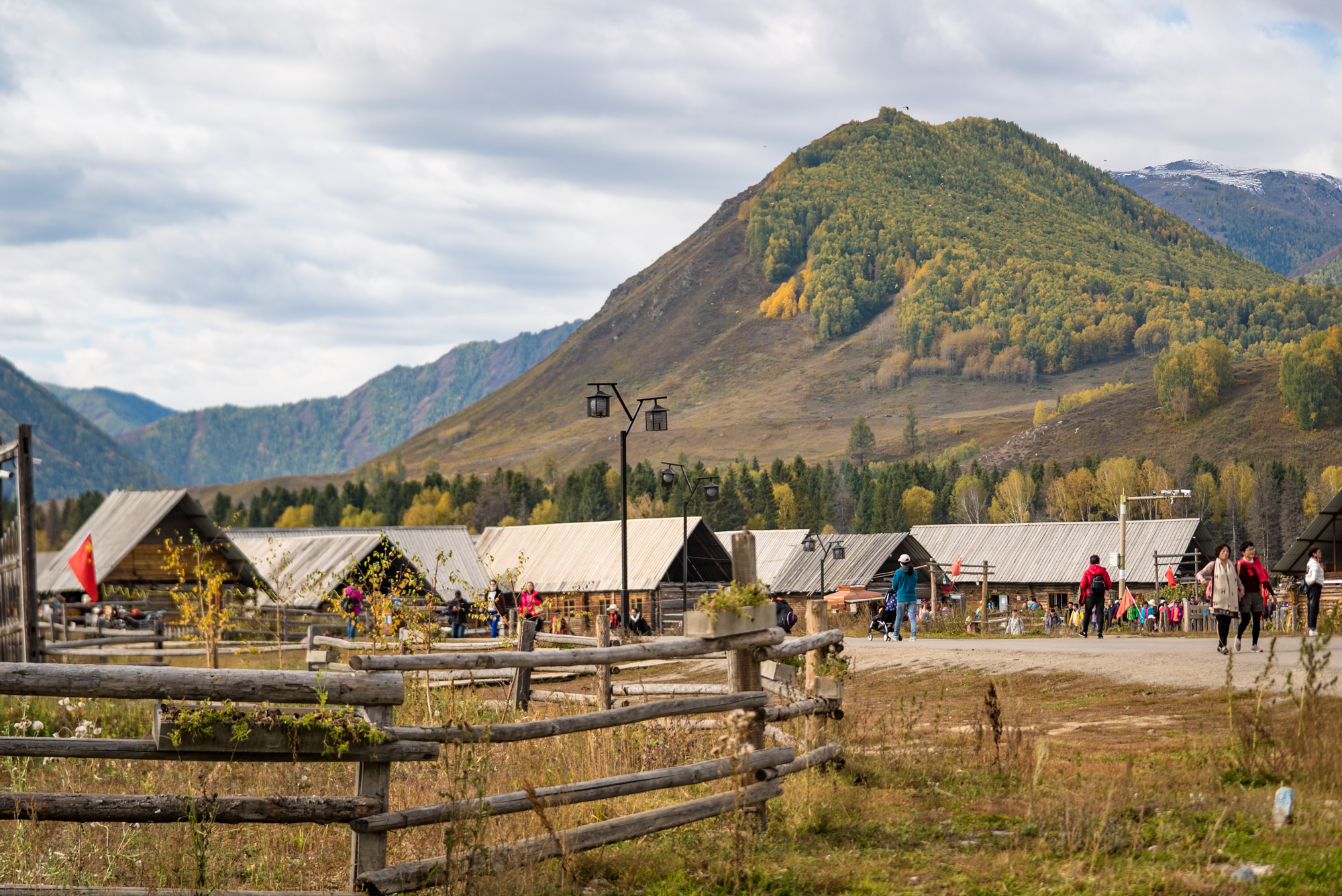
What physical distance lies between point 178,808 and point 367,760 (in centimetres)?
95

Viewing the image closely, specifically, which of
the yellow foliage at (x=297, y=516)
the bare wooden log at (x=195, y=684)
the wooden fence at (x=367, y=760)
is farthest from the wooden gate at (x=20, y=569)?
the yellow foliage at (x=297, y=516)

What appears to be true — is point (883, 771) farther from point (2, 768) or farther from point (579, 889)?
point (2, 768)

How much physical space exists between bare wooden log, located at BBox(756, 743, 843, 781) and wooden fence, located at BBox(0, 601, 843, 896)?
0.90 ft

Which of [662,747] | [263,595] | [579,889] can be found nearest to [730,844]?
[579,889]

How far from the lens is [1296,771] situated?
29.6 ft

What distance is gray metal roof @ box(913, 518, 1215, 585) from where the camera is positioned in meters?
58.7

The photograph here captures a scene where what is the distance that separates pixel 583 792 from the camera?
7.33 meters

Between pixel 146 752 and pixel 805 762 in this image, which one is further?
pixel 805 762

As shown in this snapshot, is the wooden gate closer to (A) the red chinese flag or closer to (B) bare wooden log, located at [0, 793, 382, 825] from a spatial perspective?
(A) the red chinese flag

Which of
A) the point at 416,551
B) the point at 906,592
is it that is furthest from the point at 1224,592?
the point at 416,551

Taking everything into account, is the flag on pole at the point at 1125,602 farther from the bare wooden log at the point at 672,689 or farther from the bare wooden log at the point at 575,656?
the bare wooden log at the point at 575,656

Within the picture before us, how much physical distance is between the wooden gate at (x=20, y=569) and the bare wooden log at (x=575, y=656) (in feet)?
28.8

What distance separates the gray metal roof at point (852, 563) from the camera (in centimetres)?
5916

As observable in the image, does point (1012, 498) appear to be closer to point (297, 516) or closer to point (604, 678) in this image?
point (297, 516)
